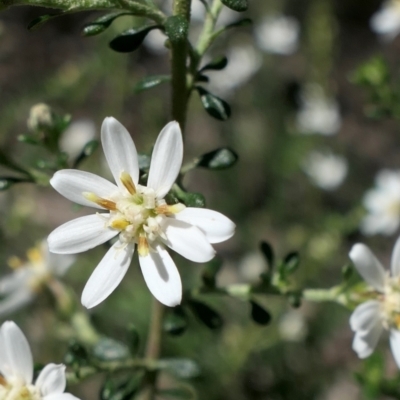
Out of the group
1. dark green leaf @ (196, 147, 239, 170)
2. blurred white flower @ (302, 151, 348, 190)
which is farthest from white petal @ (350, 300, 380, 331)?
blurred white flower @ (302, 151, 348, 190)

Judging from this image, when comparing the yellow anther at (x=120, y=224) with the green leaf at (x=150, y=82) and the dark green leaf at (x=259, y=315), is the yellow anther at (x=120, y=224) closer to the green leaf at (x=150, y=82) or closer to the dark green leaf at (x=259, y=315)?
the green leaf at (x=150, y=82)

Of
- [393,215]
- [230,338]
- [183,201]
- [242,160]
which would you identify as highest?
[183,201]

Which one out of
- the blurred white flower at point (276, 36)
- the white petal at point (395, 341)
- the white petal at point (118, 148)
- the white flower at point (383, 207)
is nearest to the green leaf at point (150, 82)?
the white petal at point (118, 148)

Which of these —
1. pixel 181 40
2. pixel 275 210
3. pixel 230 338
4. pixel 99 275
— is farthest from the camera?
pixel 275 210

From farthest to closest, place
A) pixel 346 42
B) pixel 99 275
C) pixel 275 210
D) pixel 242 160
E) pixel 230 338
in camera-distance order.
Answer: pixel 346 42
pixel 242 160
pixel 275 210
pixel 230 338
pixel 99 275

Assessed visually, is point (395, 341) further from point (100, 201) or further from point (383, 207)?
point (383, 207)

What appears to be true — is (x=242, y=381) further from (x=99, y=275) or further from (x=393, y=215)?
(x=99, y=275)

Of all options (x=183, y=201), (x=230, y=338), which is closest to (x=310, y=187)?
(x=230, y=338)
